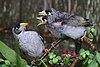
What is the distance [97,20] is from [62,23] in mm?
1198

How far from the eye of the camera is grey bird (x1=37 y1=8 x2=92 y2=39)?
119 cm

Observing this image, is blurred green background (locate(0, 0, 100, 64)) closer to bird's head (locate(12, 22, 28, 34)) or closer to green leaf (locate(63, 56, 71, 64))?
bird's head (locate(12, 22, 28, 34))

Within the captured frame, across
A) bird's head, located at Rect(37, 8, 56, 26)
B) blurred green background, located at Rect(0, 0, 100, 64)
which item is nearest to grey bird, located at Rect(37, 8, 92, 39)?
bird's head, located at Rect(37, 8, 56, 26)

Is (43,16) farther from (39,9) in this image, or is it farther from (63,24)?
(39,9)

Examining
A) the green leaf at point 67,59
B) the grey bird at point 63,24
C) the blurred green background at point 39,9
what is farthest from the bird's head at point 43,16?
the blurred green background at point 39,9

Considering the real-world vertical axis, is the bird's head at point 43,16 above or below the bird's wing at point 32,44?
above

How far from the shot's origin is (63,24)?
1232 mm

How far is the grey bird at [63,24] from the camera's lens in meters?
1.19

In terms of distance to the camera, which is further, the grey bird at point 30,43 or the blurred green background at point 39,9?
the blurred green background at point 39,9

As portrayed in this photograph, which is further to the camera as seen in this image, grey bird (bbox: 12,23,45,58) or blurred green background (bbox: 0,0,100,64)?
blurred green background (bbox: 0,0,100,64)

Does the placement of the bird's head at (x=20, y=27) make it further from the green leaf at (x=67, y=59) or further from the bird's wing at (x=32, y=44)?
the green leaf at (x=67, y=59)

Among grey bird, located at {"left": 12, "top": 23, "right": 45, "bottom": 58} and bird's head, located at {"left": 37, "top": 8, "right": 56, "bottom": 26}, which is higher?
bird's head, located at {"left": 37, "top": 8, "right": 56, "bottom": 26}

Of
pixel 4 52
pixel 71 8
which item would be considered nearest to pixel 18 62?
pixel 4 52

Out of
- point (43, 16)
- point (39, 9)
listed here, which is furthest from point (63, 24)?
point (39, 9)
